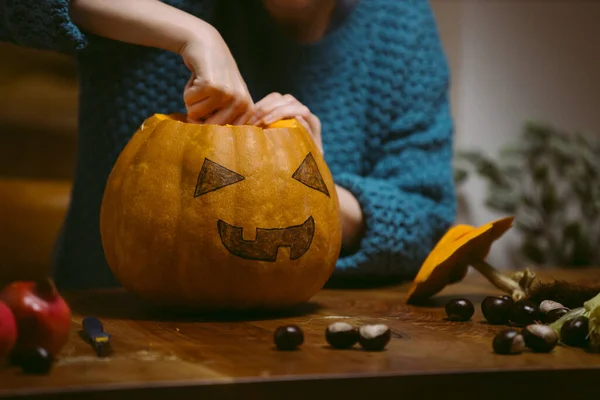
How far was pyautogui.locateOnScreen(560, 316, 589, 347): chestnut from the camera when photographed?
0.71 meters

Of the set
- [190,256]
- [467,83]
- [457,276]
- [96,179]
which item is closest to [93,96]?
[96,179]

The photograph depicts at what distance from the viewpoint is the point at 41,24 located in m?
1.02

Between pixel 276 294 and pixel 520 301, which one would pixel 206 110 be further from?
pixel 520 301

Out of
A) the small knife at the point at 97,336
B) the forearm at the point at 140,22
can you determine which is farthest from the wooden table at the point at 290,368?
the forearm at the point at 140,22

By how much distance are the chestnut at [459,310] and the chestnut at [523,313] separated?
0.04m

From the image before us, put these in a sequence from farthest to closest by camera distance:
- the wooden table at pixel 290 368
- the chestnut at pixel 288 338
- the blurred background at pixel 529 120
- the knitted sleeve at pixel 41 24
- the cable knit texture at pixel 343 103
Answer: the blurred background at pixel 529 120 < the cable knit texture at pixel 343 103 < the knitted sleeve at pixel 41 24 < the chestnut at pixel 288 338 < the wooden table at pixel 290 368

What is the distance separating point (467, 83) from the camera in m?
2.58

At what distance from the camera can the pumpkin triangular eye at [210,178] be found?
81cm

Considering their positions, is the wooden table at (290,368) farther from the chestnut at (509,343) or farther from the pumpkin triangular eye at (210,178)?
the pumpkin triangular eye at (210,178)

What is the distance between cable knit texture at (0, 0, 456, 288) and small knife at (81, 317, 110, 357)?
466 mm

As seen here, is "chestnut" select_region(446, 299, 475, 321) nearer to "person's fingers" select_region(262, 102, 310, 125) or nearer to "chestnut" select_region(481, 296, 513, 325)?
"chestnut" select_region(481, 296, 513, 325)

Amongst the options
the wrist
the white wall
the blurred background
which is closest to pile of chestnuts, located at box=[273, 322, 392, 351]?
the wrist

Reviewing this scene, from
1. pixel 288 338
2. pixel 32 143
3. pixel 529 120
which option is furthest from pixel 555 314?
pixel 529 120

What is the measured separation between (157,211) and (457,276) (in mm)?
407
